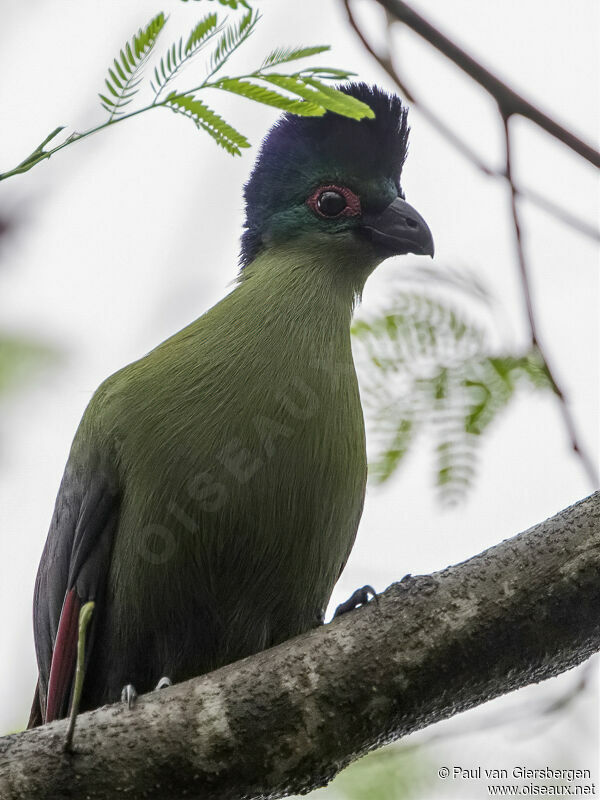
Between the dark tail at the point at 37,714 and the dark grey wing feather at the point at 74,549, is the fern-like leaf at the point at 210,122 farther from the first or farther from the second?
the dark tail at the point at 37,714

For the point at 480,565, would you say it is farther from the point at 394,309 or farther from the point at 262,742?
the point at 394,309

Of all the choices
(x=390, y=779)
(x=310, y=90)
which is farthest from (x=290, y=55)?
(x=390, y=779)

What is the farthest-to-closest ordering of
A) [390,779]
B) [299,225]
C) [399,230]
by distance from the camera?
[390,779], [299,225], [399,230]

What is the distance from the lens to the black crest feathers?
389cm

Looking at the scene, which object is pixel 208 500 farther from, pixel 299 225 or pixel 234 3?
pixel 234 3

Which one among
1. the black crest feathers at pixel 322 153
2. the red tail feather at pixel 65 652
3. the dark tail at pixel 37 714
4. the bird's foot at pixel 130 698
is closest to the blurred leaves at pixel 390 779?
the dark tail at pixel 37 714

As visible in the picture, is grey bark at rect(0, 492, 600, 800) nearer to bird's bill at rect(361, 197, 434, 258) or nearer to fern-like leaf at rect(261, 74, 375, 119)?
fern-like leaf at rect(261, 74, 375, 119)

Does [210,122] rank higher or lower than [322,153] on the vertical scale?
lower

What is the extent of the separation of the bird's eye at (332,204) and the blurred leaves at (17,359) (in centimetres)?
121

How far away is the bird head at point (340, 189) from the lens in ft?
12.5

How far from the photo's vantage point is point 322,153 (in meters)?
3.91

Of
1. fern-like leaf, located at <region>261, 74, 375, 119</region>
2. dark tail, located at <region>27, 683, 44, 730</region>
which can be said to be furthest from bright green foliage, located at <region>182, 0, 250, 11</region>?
dark tail, located at <region>27, 683, 44, 730</region>

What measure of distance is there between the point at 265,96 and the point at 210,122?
0.64 feet

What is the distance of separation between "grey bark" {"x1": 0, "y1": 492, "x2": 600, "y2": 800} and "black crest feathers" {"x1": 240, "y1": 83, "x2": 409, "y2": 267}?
6.01 feet
